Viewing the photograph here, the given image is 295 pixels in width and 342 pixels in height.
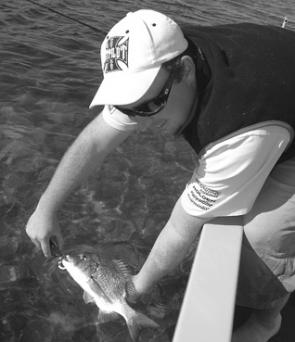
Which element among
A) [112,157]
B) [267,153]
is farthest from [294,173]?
[112,157]

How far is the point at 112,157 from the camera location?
202 inches

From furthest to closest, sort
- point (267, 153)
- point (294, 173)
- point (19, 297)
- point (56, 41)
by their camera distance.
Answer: point (56, 41) < point (19, 297) < point (294, 173) < point (267, 153)

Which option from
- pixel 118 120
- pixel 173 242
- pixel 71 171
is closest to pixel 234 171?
pixel 173 242

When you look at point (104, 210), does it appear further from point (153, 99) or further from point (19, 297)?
point (153, 99)

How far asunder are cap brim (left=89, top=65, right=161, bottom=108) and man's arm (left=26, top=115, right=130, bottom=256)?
521 millimetres

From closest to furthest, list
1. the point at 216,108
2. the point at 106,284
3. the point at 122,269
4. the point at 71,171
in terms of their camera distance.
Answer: the point at 216,108 < the point at 71,171 < the point at 106,284 < the point at 122,269

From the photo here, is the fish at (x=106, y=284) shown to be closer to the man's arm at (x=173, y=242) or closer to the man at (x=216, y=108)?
the man's arm at (x=173, y=242)

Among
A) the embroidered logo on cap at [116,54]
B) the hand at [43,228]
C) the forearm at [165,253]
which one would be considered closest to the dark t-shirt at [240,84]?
the embroidered logo on cap at [116,54]

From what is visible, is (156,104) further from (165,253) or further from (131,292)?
(131,292)

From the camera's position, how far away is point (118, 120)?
247 centimetres

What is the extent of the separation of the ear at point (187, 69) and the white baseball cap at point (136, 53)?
0.04 meters

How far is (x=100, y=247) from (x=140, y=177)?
3.85ft

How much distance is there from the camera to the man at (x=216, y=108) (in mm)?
2012

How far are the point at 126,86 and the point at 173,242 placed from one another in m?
0.92
